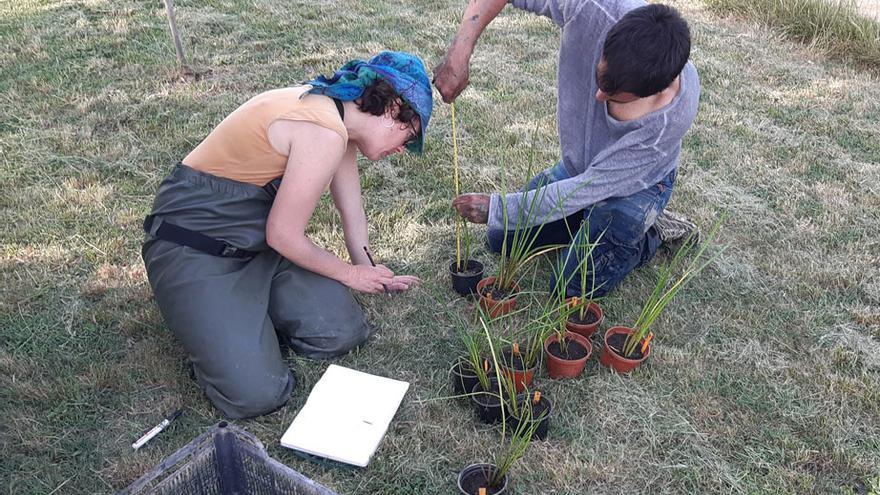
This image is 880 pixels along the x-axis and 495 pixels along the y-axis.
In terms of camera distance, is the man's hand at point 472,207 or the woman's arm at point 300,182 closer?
the woman's arm at point 300,182

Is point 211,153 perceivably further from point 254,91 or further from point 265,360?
point 254,91

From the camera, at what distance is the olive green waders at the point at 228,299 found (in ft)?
8.08

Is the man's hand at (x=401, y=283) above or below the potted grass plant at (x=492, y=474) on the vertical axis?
above

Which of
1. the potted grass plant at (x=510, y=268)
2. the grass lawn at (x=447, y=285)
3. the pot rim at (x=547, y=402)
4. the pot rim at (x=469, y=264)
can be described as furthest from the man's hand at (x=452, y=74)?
the pot rim at (x=547, y=402)

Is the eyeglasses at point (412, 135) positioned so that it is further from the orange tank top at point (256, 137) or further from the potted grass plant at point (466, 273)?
the potted grass plant at point (466, 273)

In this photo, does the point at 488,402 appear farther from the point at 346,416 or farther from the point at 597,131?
the point at 597,131

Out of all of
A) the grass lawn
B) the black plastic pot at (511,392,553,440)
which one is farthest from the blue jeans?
the black plastic pot at (511,392,553,440)

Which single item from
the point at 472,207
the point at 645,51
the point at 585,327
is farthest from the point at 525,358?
the point at 645,51

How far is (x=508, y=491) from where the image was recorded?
2.22m

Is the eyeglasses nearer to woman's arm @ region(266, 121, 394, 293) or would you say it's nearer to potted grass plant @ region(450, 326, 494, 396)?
woman's arm @ region(266, 121, 394, 293)

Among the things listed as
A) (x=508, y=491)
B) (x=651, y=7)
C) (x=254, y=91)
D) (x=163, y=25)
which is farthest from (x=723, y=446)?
(x=163, y=25)

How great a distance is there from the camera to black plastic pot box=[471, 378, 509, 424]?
241cm

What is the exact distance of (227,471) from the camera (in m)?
2.03

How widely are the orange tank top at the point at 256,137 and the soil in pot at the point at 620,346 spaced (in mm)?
1289
